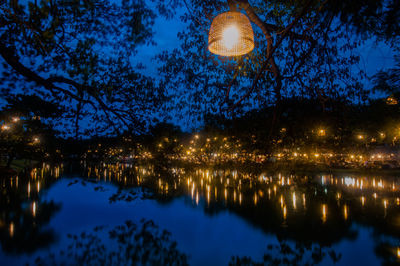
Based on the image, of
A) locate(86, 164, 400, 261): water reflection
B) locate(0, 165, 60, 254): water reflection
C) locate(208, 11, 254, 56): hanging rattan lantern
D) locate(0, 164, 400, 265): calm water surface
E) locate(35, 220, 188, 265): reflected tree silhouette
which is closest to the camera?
locate(208, 11, 254, 56): hanging rattan lantern

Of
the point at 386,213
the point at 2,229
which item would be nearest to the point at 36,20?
the point at 2,229

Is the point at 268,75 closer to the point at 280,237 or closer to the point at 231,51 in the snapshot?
the point at 231,51

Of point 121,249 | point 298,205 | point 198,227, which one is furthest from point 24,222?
point 298,205

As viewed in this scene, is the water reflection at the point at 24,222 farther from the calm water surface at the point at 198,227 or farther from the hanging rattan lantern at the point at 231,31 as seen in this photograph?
the hanging rattan lantern at the point at 231,31

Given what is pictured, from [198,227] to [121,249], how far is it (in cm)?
355

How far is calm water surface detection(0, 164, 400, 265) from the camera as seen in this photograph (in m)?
6.12

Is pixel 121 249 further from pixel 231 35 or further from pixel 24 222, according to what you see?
pixel 231 35

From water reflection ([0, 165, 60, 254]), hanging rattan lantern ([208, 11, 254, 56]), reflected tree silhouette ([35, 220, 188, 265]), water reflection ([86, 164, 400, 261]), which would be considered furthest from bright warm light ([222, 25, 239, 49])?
water reflection ([0, 165, 60, 254])

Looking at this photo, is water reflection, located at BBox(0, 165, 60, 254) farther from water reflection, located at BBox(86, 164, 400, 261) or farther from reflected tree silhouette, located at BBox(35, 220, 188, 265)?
water reflection, located at BBox(86, 164, 400, 261)

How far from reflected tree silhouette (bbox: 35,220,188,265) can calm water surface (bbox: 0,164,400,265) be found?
0.03 meters

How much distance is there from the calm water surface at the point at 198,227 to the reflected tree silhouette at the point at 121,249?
0.03 meters

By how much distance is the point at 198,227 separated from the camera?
940 cm

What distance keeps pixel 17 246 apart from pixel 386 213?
13028 mm

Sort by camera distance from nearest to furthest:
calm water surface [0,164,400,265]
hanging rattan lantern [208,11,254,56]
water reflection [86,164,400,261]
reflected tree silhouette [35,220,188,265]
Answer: hanging rattan lantern [208,11,254,56] → reflected tree silhouette [35,220,188,265] → calm water surface [0,164,400,265] → water reflection [86,164,400,261]
